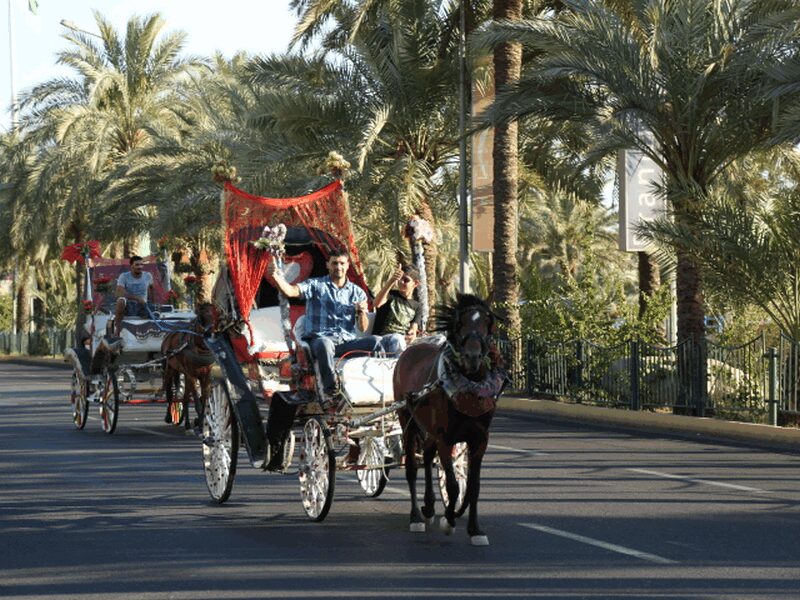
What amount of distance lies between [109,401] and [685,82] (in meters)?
9.39

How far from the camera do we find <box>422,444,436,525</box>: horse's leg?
10109 mm

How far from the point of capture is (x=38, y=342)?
6231 cm

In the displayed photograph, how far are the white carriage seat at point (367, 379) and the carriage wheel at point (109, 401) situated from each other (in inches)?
310

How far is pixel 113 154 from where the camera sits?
153 feet

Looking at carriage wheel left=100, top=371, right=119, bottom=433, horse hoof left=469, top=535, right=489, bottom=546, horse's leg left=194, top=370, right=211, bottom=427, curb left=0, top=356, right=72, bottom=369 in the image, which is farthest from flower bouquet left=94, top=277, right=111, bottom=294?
curb left=0, top=356, right=72, bottom=369

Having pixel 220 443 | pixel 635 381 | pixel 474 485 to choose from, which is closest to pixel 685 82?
pixel 635 381

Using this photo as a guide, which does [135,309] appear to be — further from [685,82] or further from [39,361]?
[39,361]

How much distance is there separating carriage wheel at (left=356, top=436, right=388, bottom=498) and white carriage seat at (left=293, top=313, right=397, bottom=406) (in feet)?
1.30

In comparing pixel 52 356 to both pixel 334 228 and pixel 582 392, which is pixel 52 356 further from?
pixel 334 228

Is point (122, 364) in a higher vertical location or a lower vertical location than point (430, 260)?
lower

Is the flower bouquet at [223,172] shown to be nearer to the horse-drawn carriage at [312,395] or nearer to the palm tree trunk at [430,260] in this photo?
the horse-drawn carriage at [312,395]

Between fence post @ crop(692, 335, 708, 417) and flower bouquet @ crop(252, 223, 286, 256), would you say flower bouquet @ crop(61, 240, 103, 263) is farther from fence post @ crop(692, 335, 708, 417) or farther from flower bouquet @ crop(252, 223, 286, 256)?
flower bouquet @ crop(252, 223, 286, 256)

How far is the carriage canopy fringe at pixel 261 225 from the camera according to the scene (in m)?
13.2

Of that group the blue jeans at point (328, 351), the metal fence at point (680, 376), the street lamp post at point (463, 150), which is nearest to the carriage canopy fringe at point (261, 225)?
the blue jeans at point (328, 351)
